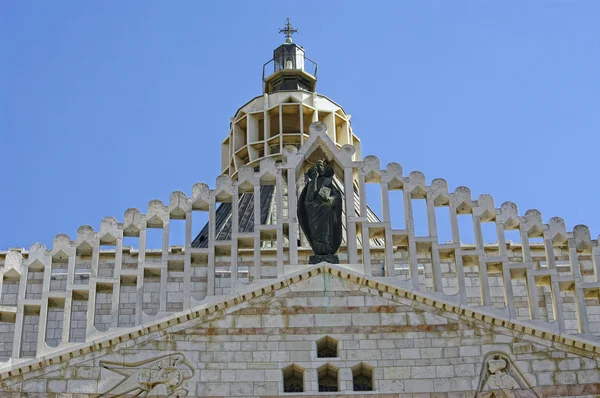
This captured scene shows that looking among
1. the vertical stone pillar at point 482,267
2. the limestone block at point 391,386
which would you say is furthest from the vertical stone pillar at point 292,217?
the vertical stone pillar at point 482,267

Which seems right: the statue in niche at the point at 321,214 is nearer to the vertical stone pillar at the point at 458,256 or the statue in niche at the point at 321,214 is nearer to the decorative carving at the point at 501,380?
the vertical stone pillar at the point at 458,256

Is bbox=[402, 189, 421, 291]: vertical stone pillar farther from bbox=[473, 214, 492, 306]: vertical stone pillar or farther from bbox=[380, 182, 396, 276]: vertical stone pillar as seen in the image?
bbox=[473, 214, 492, 306]: vertical stone pillar

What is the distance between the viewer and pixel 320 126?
24.8m

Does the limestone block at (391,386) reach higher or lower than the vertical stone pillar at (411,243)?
lower

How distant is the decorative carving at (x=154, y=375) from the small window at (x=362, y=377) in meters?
2.53

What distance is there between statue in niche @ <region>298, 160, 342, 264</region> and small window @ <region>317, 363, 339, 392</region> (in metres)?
1.91

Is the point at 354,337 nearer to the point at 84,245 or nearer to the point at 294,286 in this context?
the point at 294,286

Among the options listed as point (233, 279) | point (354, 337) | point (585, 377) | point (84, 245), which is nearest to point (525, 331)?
point (585, 377)

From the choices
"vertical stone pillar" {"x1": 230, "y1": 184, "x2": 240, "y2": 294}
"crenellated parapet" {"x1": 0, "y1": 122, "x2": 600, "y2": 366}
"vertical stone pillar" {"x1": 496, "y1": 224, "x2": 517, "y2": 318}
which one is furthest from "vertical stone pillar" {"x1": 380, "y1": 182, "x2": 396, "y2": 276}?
"vertical stone pillar" {"x1": 230, "y1": 184, "x2": 240, "y2": 294}

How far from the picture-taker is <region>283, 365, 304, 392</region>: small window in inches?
891

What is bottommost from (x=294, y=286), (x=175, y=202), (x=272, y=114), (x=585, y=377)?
(x=585, y=377)

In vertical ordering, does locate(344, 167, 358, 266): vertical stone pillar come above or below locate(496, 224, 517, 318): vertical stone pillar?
above

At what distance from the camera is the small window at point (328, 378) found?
22.7 meters

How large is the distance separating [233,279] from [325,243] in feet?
5.63
